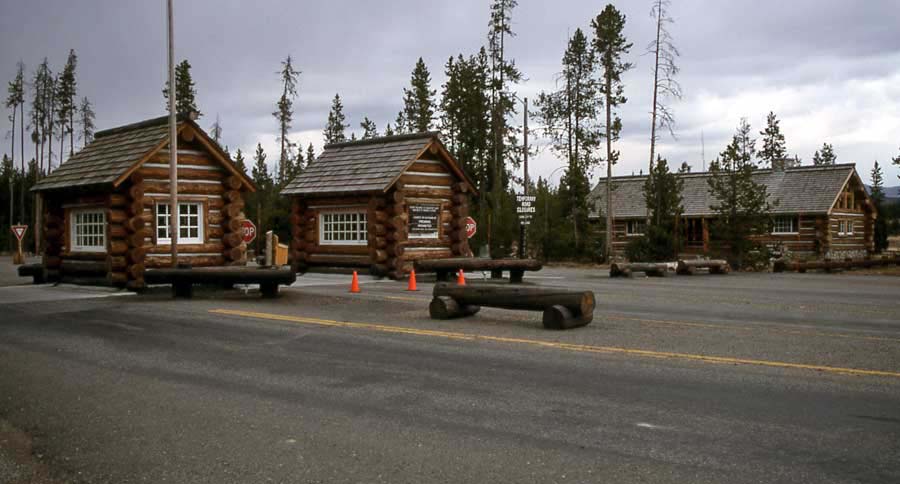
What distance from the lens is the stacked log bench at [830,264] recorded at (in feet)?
105

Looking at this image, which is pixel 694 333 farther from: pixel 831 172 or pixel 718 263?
pixel 831 172

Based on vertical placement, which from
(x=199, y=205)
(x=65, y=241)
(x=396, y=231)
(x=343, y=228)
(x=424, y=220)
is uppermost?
(x=199, y=205)

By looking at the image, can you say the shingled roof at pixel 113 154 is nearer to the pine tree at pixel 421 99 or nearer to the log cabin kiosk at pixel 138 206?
the log cabin kiosk at pixel 138 206

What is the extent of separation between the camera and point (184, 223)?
74.1ft

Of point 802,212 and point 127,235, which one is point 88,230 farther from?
point 802,212

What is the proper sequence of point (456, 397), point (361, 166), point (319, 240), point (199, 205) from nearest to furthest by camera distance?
point (456, 397), point (199, 205), point (361, 166), point (319, 240)

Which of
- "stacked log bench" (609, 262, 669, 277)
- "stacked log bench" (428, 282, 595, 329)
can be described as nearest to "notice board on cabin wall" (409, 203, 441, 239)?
"stacked log bench" (609, 262, 669, 277)

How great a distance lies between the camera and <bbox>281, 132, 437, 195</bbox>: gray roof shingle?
86.7 feet

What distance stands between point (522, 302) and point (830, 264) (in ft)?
79.6

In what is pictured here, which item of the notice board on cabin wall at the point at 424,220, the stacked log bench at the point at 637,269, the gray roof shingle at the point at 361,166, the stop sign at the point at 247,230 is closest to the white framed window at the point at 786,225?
the stacked log bench at the point at 637,269

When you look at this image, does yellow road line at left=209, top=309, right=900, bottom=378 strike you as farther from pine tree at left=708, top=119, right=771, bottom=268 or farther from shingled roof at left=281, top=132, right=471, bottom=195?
pine tree at left=708, top=119, right=771, bottom=268

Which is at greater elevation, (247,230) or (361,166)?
(361,166)

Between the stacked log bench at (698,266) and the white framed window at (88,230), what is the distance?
66.1ft

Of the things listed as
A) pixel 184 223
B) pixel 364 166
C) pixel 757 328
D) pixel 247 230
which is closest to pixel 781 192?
pixel 364 166
